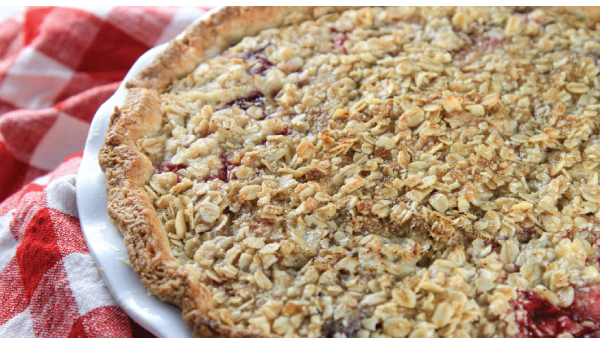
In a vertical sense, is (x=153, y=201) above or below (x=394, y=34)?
below

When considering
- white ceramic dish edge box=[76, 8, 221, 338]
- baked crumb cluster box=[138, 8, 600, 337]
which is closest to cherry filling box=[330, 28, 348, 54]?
baked crumb cluster box=[138, 8, 600, 337]

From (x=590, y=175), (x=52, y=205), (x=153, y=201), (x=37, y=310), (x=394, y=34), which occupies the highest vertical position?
(x=394, y=34)

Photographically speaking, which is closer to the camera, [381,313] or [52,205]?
[381,313]

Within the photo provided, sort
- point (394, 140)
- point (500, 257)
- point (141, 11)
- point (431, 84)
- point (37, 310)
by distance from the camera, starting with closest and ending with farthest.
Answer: point (500, 257)
point (37, 310)
point (394, 140)
point (431, 84)
point (141, 11)

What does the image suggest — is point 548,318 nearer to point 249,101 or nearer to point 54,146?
point 249,101

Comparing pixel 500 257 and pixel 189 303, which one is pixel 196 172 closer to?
pixel 189 303

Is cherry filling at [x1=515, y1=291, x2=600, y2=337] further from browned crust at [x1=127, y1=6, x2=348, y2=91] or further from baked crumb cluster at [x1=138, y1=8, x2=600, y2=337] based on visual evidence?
browned crust at [x1=127, y1=6, x2=348, y2=91]

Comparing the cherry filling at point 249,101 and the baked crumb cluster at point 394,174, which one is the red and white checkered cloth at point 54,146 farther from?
the cherry filling at point 249,101

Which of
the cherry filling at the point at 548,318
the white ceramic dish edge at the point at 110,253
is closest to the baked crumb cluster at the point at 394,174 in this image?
the cherry filling at the point at 548,318

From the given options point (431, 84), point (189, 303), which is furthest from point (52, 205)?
point (431, 84)
